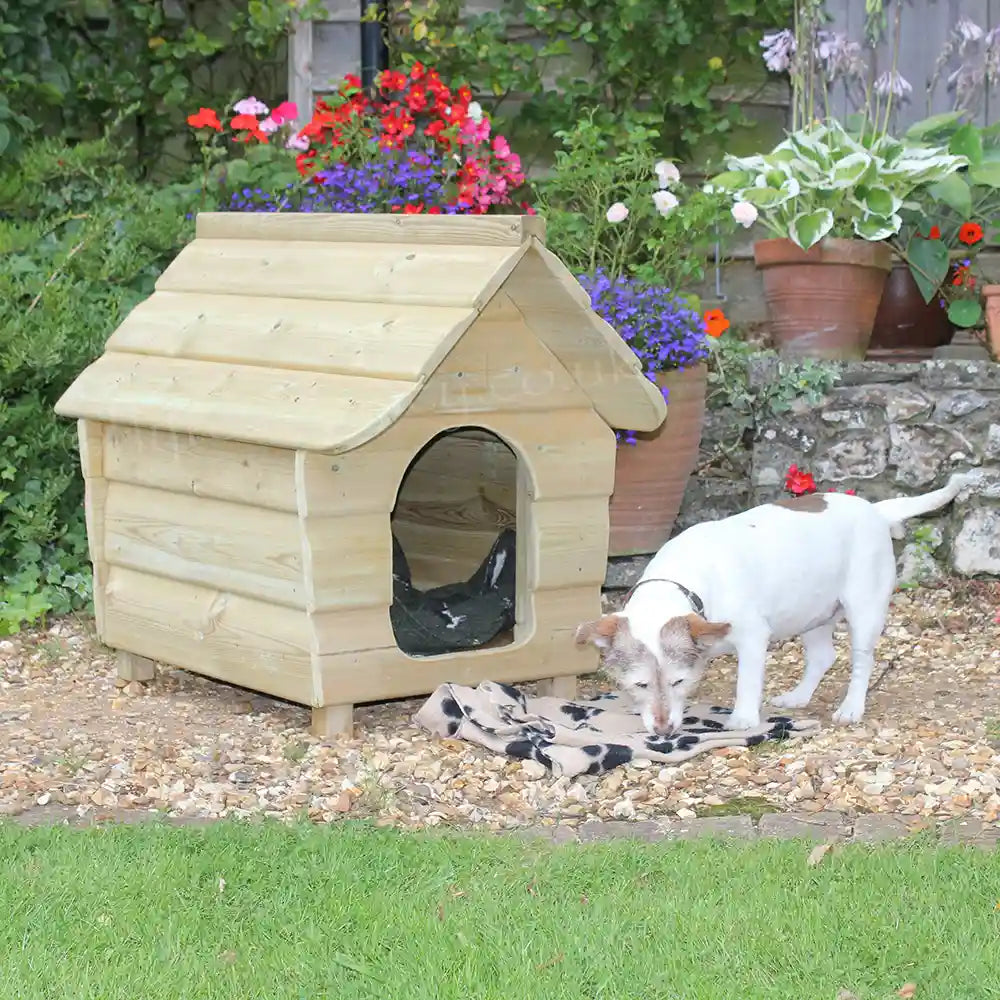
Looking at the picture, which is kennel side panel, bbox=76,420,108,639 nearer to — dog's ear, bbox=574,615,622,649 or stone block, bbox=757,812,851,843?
dog's ear, bbox=574,615,622,649

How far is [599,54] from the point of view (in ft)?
27.0

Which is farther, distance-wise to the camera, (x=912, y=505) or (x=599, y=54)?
(x=599, y=54)

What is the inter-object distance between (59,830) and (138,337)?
193cm

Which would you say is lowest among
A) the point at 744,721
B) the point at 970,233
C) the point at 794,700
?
the point at 794,700

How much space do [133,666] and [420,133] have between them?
3087 millimetres

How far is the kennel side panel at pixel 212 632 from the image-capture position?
15.7 ft

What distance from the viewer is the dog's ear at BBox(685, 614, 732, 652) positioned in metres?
4.42

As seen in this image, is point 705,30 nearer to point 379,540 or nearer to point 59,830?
point 379,540

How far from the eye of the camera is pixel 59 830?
403cm

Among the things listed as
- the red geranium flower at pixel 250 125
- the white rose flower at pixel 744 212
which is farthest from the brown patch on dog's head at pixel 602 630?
the red geranium flower at pixel 250 125

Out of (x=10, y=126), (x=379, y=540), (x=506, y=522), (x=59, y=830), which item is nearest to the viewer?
(x=59, y=830)

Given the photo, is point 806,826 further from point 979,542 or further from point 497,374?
point 979,542

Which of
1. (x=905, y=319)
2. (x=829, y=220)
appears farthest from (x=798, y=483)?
(x=905, y=319)

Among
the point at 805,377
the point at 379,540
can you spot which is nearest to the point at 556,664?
the point at 379,540
